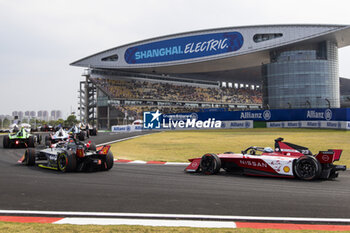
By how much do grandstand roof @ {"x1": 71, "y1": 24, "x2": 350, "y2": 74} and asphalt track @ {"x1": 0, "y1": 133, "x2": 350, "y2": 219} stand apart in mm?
50503

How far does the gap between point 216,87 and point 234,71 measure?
11100mm

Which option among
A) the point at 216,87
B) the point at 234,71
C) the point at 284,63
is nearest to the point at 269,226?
the point at 284,63

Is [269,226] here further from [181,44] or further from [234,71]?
[234,71]

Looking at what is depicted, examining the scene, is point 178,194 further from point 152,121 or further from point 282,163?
point 152,121

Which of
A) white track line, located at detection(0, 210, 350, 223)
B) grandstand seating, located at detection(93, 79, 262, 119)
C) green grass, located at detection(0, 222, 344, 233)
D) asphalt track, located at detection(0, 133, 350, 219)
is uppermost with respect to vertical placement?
grandstand seating, located at detection(93, 79, 262, 119)

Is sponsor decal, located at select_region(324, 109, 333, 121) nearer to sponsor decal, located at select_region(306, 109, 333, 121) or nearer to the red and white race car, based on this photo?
sponsor decal, located at select_region(306, 109, 333, 121)

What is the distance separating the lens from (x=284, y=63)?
184 ft

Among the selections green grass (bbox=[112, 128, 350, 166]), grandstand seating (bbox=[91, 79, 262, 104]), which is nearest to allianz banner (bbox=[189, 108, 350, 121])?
green grass (bbox=[112, 128, 350, 166])

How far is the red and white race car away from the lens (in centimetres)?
825

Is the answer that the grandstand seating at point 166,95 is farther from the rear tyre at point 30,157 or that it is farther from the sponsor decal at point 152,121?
the rear tyre at point 30,157

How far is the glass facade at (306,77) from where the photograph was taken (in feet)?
178

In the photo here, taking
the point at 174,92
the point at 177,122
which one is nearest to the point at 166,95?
the point at 174,92

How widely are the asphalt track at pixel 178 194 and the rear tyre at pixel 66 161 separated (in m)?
0.57

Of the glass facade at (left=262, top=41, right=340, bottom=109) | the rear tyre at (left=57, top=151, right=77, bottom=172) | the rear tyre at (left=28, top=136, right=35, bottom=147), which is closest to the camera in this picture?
the rear tyre at (left=57, top=151, right=77, bottom=172)
